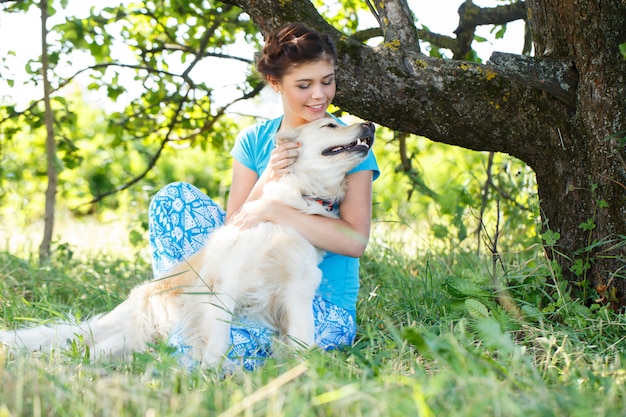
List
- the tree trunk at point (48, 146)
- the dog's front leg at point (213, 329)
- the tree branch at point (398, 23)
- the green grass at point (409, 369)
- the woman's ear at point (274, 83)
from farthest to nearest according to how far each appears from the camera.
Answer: the tree trunk at point (48, 146) < the tree branch at point (398, 23) < the woman's ear at point (274, 83) < the dog's front leg at point (213, 329) < the green grass at point (409, 369)

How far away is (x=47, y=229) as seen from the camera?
489cm

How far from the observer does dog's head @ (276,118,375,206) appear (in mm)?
2949

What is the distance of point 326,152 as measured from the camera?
2.98 m

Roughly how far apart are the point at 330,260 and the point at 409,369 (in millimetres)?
825

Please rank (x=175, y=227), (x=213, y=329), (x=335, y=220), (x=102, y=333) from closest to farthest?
(x=213, y=329) → (x=335, y=220) → (x=102, y=333) → (x=175, y=227)

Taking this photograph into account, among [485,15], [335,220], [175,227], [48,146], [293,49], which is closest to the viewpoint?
[293,49]

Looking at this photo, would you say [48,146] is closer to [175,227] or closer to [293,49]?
[175,227]

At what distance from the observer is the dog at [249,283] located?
284cm

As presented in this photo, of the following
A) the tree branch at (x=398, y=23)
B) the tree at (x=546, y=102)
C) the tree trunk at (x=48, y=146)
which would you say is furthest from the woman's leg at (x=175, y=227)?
the tree trunk at (x=48, y=146)

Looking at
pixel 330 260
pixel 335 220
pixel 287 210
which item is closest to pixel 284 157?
pixel 287 210

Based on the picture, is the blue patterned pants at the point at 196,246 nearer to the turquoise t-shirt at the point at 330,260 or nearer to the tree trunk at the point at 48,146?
the turquoise t-shirt at the point at 330,260

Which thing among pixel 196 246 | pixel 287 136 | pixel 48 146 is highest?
pixel 48 146

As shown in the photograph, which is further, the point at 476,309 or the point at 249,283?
the point at 476,309

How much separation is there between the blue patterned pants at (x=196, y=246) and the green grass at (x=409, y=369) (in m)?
0.13
